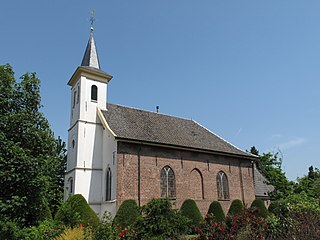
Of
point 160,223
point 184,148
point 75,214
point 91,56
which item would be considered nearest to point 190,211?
point 184,148

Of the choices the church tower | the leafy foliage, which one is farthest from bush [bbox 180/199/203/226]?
the leafy foliage

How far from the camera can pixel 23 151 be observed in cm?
1203

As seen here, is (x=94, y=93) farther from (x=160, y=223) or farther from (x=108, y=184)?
(x=160, y=223)

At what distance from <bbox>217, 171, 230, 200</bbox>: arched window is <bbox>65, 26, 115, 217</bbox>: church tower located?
9.23m

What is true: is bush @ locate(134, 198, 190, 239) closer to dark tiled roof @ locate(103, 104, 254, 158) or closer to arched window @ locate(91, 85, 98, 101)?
dark tiled roof @ locate(103, 104, 254, 158)

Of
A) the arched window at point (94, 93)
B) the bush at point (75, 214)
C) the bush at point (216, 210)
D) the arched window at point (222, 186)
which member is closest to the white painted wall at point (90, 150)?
the arched window at point (94, 93)

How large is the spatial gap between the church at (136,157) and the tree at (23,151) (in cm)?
594

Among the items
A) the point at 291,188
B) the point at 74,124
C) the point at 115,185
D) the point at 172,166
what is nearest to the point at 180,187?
the point at 172,166

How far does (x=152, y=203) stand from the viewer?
10.6 m

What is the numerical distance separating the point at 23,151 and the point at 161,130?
12.2m

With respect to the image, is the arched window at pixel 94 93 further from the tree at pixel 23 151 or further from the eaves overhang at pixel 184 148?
the tree at pixel 23 151

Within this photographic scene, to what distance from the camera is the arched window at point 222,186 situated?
22.9 meters

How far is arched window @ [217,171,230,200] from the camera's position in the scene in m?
22.9

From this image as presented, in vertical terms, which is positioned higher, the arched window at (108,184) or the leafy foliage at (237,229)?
the arched window at (108,184)
